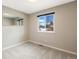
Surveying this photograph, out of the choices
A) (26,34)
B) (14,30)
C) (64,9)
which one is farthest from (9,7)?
(64,9)

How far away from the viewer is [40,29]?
3020 mm

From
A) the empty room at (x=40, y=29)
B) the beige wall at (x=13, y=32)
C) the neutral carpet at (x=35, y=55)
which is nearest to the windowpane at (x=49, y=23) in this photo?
the empty room at (x=40, y=29)

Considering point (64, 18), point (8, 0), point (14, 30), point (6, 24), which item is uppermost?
point (8, 0)

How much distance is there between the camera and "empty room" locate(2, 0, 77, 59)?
197 cm

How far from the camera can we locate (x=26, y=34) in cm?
319

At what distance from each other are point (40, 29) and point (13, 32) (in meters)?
1.08

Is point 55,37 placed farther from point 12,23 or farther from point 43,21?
point 12,23

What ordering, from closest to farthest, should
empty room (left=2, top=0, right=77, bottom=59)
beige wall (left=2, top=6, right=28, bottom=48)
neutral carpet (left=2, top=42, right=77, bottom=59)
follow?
1. neutral carpet (left=2, top=42, right=77, bottom=59)
2. empty room (left=2, top=0, right=77, bottom=59)
3. beige wall (left=2, top=6, right=28, bottom=48)

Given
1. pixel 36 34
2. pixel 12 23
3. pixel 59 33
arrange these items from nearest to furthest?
pixel 59 33
pixel 12 23
pixel 36 34

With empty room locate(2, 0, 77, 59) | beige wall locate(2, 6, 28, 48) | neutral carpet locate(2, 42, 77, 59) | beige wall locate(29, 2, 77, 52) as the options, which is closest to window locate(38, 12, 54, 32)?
empty room locate(2, 0, 77, 59)

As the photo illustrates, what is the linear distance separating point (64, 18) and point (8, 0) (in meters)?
1.76

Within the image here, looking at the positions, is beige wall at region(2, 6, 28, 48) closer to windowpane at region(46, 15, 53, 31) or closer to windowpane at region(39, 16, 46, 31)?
windowpane at region(39, 16, 46, 31)

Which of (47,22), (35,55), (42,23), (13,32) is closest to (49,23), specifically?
(47,22)

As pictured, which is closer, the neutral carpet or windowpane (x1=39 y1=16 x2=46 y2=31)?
the neutral carpet
